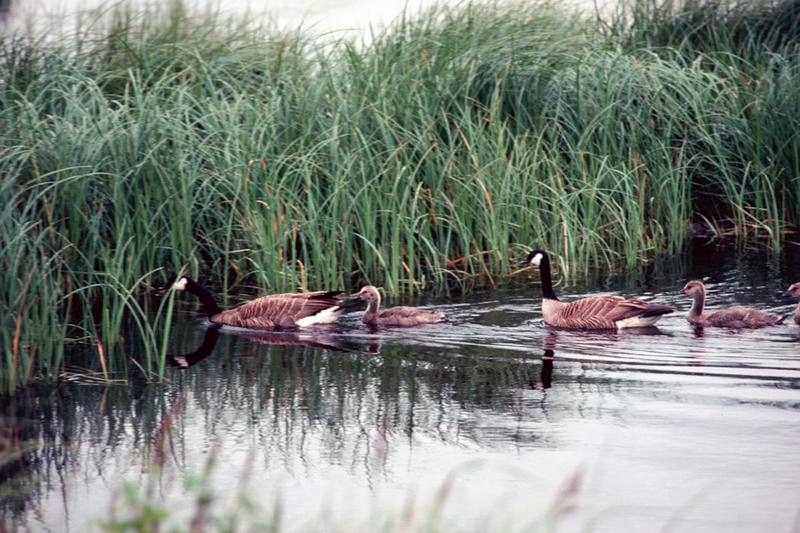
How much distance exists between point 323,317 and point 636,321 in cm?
263

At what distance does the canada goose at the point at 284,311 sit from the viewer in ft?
37.4

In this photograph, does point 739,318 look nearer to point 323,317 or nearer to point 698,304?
point 698,304

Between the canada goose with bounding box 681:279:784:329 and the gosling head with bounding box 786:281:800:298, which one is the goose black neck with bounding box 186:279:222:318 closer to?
the canada goose with bounding box 681:279:784:329

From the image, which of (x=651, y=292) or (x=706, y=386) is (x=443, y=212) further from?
(x=706, y=386)

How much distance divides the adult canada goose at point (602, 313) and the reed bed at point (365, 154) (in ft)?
5.43

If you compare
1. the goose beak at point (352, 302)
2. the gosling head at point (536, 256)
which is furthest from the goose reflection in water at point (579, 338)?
the goose beak at point (352, 302)

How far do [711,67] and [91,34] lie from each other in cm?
768

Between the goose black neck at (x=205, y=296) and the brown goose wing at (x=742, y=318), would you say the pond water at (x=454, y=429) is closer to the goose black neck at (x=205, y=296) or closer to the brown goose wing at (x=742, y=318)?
the brown goose wing at (x=742, y=318)

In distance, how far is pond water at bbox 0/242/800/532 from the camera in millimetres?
6664

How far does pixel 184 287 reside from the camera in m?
11.7

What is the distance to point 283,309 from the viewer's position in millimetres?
11422

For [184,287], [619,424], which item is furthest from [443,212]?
[619,424]

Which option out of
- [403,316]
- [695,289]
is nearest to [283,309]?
[403,316]

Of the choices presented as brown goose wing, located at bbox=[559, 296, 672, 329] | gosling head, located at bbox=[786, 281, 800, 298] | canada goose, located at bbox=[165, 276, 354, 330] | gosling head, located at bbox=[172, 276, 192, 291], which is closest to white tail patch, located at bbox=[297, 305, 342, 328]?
canada goose, located at bbox=[165, 276, 354, 330]
